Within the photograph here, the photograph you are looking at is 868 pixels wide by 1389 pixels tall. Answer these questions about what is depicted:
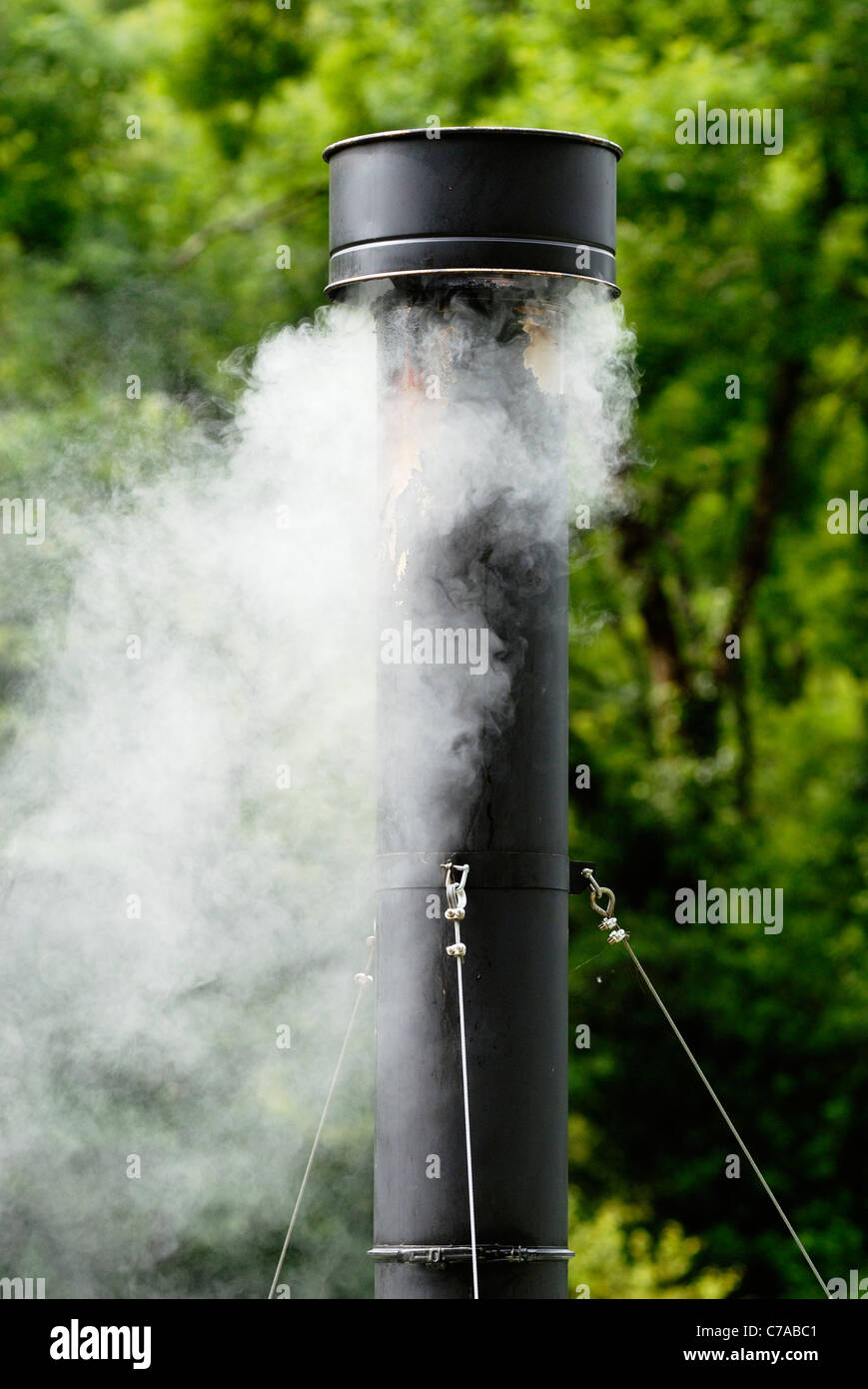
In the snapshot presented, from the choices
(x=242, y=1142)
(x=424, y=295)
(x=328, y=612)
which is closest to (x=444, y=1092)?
(x=424, y=295)

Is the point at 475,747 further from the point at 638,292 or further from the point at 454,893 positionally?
the point at 638,292

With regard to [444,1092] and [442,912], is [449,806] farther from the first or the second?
[444,1092]

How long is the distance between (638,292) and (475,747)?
10.1 meters

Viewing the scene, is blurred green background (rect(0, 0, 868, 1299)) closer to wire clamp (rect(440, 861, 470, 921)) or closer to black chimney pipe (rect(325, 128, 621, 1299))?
black chimney pipe (rect(325, 128, 621, 1299))

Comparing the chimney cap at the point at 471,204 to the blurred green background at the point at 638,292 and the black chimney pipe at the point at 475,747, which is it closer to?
the black chimney pipe at the point at 475,747

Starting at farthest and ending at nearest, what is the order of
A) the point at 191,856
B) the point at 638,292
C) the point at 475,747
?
the point at 638,292, the point at 191,856, the point at 475,747

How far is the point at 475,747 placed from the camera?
537 centimetres

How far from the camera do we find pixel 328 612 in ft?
27.7

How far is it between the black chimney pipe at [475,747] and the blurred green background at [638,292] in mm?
7811

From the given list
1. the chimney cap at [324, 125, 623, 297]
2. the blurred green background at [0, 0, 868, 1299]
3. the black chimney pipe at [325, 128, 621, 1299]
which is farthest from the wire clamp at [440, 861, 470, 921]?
the blurred green background at [0, 0, 868, 1299]

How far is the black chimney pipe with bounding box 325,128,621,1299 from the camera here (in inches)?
208

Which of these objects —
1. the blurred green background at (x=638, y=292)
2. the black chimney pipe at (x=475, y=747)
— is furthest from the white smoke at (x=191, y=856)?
the blurred green background at (x=638, y=292)

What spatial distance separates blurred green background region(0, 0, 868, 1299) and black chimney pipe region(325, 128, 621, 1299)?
781cm

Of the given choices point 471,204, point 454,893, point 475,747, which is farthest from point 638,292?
point 454,893
